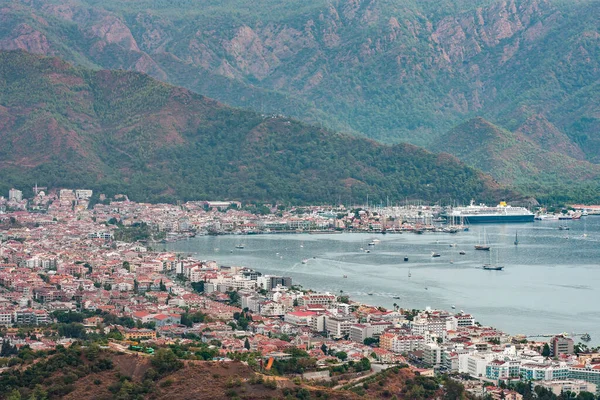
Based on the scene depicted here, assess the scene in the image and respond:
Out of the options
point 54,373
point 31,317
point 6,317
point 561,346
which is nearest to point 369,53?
point 31,317

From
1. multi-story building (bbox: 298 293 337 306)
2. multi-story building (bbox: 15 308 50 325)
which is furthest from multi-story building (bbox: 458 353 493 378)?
multi-story building (bbox: 15 308 50 325)

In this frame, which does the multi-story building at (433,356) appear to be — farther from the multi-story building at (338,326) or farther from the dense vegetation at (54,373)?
the dense vegetation at (54,373)

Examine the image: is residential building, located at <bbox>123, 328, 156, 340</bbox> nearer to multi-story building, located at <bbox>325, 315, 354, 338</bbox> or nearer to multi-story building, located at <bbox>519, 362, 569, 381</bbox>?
multi-story building, located at <bbox>325, 315, 354, 338</bbox>

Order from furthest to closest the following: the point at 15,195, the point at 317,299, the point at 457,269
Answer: the point at 15,195 → the point at 457,269 → the point at 317,299

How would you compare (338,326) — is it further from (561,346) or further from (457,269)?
(457,269)

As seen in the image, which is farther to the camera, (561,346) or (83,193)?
(83,193)

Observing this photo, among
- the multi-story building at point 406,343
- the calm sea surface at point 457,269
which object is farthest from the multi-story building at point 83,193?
the multi-story building at point 406,343
